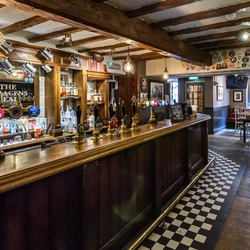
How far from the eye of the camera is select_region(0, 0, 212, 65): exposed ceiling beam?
1.82 metres

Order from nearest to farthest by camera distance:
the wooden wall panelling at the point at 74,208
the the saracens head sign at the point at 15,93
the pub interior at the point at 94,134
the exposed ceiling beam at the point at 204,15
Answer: the pub interior at the point at 94,134 < the wooden wall panelling at the point at 74,208 < the exposed ceiling beam at the point at 204,15 < the the saracens head sign at the point at 15,93

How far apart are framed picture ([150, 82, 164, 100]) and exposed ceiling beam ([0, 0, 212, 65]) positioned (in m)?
2.61

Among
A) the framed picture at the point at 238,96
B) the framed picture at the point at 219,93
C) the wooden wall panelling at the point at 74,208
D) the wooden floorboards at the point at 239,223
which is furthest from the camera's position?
the framed picture at the point at 238,96

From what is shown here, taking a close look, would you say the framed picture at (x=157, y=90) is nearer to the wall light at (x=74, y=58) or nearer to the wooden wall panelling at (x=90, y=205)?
the wall light at (x=74, y=58)

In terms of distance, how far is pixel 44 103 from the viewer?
4.08 m

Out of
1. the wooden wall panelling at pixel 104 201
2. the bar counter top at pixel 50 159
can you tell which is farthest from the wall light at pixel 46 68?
the wooden wall panelling at pixel 104 201

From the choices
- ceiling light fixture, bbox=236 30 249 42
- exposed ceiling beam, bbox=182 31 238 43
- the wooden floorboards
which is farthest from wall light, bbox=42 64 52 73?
the wooden floorboards

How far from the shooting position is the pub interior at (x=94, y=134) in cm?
149

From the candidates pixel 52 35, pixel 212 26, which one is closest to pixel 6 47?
pixel 52 35

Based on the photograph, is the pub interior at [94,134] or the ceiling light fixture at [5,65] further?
the ceiling light fixture at [5,65]

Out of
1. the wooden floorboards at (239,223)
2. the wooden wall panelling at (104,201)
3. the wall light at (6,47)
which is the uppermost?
the wall light at (6,47)

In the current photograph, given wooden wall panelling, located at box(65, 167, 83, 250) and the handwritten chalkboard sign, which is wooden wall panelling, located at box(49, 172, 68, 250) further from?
the handwritten chalkboard sign

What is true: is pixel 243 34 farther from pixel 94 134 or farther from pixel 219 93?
pixel 219 93

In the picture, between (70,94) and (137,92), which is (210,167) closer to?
(137,92)
